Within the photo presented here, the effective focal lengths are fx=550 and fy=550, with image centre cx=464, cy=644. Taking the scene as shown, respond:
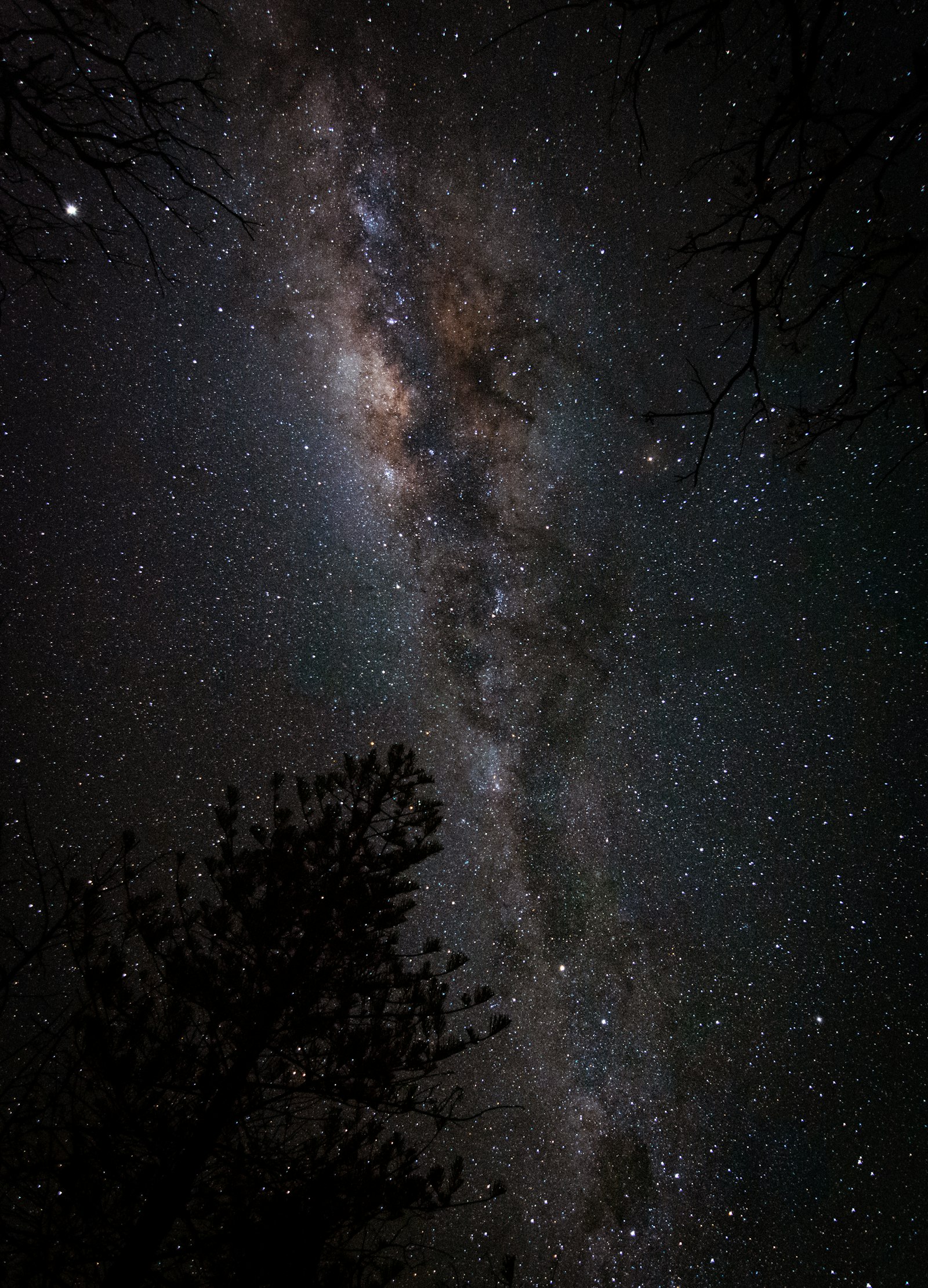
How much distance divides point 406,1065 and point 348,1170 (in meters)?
0.66

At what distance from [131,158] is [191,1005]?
490cm

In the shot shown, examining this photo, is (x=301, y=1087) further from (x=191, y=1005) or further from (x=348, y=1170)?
(x=191, y=1005)

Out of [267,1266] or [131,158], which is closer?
[131,158]

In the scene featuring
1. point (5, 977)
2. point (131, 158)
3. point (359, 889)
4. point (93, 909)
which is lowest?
point (5, 977)

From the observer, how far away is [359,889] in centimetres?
464

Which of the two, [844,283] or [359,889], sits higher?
[844,283]

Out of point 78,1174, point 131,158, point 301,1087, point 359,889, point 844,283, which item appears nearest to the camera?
point 844,283

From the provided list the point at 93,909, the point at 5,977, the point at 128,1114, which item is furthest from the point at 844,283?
the point at 128,1114

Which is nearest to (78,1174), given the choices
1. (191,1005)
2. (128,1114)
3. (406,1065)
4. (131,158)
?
(128,1114)

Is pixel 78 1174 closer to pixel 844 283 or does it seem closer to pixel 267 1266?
pixel 267 1266

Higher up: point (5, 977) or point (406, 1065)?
point (5, 977)

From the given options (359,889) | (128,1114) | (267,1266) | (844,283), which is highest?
(844,283)

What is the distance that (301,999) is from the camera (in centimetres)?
415

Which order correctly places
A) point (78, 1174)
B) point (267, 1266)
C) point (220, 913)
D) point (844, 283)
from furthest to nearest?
point (220, 913) < point (267, 1266) < point (78, 1174) < point (844, 283)
